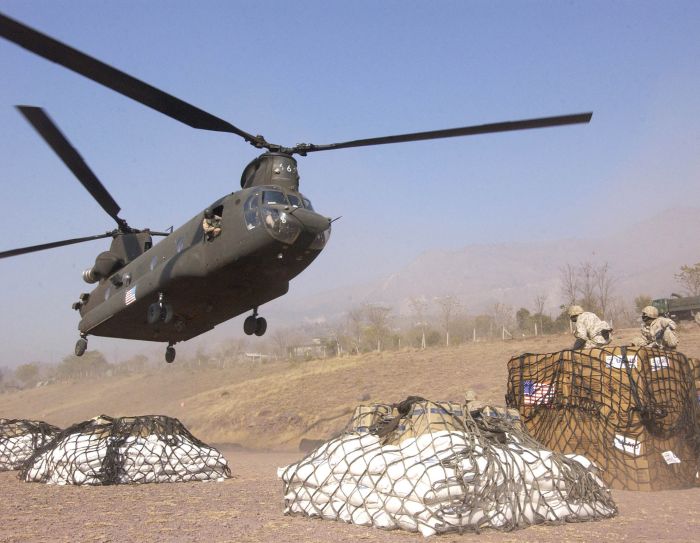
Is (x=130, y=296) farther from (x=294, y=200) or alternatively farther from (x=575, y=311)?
(x=575, y=311)

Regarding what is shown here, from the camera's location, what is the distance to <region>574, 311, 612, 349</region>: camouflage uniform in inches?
476

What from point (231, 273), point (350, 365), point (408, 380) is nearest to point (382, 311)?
point (350, 365)

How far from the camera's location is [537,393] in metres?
11.9

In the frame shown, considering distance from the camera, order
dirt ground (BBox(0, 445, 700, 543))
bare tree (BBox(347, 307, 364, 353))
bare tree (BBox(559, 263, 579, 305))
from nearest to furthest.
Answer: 1. dirt ground (BBox(0, 445, 700, 543))
2. bare tree (BBox(559, 263, 579, 305))
3. bare tree (BBox(347, 307, 364, 353))

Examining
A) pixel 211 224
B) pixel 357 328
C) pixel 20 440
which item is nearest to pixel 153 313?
pixel 211 224

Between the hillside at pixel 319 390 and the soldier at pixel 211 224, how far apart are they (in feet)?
45.2

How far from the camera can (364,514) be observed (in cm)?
745

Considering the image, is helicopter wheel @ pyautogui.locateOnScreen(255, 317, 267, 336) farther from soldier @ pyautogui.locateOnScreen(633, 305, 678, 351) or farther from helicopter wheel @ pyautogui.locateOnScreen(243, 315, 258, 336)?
soldier @ pyautogui.locateOnScreen(633, 305, 678, 351)

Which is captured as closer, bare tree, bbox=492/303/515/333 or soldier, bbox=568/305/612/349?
soldier, bbox=568/305/612/349

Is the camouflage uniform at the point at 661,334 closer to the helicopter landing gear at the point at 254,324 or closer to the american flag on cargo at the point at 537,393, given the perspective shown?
→ the american flag on cargo at the point at 537,393

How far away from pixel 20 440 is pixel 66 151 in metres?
7.61

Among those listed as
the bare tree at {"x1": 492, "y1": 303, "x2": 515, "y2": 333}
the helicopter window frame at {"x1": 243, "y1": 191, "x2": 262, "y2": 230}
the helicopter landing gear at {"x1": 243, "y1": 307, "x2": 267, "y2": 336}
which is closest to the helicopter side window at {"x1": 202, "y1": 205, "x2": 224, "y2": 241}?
the helicopter window frame at {"x1": 243, "y1": 191, "x2": 262, "y2": 230}

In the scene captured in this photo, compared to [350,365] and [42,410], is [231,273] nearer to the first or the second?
[350,365]

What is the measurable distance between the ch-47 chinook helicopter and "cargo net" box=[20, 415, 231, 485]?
214cm
